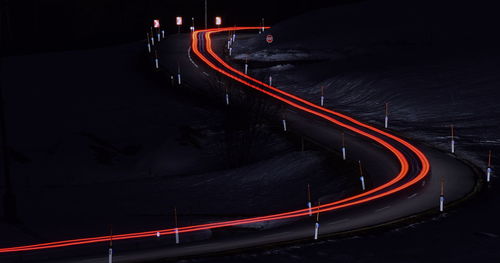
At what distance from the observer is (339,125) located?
125ft

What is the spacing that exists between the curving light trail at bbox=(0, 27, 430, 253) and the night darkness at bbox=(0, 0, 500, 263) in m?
0.13

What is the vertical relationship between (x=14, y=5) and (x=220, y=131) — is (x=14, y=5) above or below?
above

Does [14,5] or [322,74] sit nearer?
[322,74]

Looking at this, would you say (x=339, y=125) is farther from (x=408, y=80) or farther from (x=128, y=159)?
(x=128, y=159)

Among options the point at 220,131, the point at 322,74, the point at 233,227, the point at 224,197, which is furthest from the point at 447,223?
the point at 322,74

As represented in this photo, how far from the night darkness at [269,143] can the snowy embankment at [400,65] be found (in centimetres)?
17

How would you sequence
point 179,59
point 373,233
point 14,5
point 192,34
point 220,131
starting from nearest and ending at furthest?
point 373,233, point 220,131, point 179,59, point 192,34, point 14,5

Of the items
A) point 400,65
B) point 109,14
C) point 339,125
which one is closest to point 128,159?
point 339,125

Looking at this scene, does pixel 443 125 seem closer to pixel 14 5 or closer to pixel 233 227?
pixel 233 227

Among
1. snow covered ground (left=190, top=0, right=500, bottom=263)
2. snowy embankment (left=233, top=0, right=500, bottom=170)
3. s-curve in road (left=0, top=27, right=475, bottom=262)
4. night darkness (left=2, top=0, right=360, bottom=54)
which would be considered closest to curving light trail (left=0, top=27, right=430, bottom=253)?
s-curve in road (left=0, top=27, right=475, bottom=262)

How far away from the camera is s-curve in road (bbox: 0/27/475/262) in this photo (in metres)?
20.2

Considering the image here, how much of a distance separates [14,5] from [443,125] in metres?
68.1

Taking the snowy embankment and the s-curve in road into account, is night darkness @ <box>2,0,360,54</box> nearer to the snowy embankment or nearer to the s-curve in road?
the snowy embankment

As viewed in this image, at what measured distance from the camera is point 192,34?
67938mm
